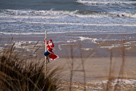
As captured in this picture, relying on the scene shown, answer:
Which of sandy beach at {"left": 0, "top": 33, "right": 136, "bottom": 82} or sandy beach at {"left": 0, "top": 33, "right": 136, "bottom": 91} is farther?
sandy beach at {"left": 0, "top": 33, "right": 136, "bottom": 82}

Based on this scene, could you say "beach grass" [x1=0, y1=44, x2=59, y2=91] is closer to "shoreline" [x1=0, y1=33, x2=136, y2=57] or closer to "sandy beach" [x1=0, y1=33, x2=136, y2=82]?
"sandy beach" [x1=0, y1=33, x2=136, y2=82]

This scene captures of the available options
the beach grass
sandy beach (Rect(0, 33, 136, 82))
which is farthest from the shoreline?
the beach grass

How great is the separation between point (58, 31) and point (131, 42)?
4.06m

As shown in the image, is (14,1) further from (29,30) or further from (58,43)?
(58,43)

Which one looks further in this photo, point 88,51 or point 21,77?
point 88,51

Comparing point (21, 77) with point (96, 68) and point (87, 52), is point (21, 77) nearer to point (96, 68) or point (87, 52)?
point (96, 68)

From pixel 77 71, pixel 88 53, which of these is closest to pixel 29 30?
pixel 88 53

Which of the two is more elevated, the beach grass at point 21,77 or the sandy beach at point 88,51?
the beach grass at point 21,77

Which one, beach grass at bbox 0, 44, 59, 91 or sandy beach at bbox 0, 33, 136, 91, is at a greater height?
beach grass at bbox 0, 44, 59, 91

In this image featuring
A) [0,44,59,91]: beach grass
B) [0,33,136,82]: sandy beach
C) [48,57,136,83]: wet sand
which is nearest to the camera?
[0,44,59,91]: beach grass

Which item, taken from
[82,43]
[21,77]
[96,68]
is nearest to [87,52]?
[82,43]

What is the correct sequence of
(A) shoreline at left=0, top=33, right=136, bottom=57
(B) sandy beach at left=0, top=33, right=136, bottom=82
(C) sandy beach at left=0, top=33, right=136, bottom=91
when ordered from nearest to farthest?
1. (C) sandy beach at left=0, top=33, right=136, bottom=91
2. (B) sandy beach at left=0, top=33, right=136, bottom=82
3. (A) shoreline at left=0, top=33, right=136, bottom=57

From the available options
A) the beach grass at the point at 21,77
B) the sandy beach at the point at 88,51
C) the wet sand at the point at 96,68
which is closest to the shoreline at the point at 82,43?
the sandy beach at the point at 88,51

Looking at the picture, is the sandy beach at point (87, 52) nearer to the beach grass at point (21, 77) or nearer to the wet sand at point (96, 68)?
the wet sand at point (96, 68)
